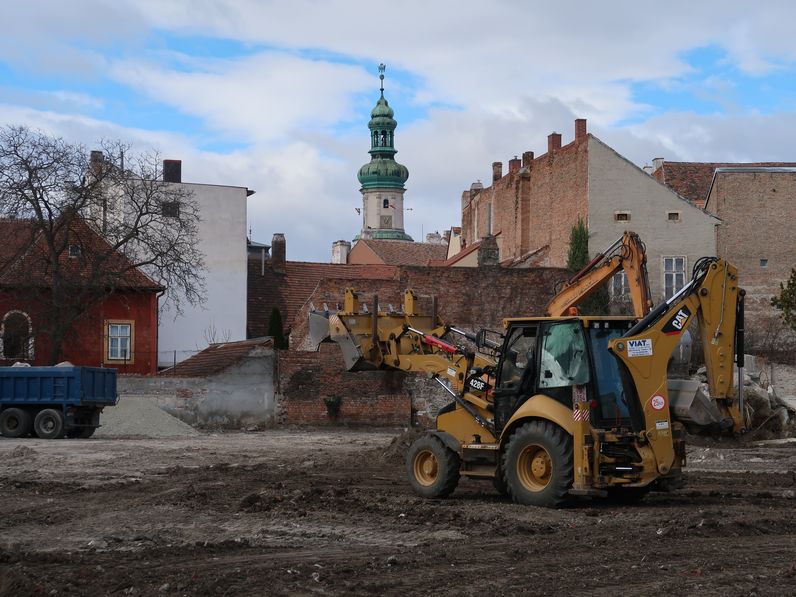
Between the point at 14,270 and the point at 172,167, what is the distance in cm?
1722

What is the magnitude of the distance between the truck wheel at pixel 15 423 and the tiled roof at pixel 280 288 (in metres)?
23.0

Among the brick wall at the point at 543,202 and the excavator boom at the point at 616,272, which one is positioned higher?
the brick wall at the point at 543,202

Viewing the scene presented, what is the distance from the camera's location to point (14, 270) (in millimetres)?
41031

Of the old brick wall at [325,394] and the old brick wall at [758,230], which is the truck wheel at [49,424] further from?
the old brick wall at [758,230]

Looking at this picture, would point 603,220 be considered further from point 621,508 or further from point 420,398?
point 621,508

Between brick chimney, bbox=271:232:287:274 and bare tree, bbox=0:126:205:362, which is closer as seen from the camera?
bare tree, bbox=0:126:205:362

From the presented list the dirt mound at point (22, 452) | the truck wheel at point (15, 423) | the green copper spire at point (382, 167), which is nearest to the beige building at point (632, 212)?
the truck wheel at point (15, 423)

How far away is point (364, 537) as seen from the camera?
38.3ft

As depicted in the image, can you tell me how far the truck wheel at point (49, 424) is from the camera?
29938 mm

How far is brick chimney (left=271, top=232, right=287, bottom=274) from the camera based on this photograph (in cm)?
5581

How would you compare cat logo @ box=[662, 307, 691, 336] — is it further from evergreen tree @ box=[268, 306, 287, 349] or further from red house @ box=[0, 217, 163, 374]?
evergreen tree @ box=[268, 306, 287, 349]

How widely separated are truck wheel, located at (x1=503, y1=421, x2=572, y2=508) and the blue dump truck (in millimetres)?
18615

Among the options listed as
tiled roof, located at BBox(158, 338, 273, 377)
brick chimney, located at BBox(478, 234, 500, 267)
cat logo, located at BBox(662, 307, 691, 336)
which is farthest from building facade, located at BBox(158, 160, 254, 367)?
cat logo, located at BBox(662, 307, 691, 336)

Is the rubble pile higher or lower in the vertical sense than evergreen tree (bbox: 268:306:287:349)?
lower
